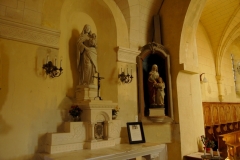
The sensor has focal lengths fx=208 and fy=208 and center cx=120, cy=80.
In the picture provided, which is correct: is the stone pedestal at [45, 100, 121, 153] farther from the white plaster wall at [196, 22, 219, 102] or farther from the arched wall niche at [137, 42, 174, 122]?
the white plaster wall at [196, 22, 219, 102]

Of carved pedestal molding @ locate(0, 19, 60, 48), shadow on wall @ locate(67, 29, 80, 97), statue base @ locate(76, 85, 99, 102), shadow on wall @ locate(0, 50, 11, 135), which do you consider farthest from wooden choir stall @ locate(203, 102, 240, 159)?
shadow on wall @ locate(0, 50, 11, 135)

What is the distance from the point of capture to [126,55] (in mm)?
4633

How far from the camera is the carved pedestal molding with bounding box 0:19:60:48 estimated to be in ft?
10.2

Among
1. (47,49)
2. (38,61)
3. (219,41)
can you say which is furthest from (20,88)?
(219,41)

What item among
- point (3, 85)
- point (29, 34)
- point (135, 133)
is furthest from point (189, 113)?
point (3, 85)

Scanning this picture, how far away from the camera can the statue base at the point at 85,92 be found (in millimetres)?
3906

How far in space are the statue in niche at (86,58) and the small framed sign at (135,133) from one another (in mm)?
1160

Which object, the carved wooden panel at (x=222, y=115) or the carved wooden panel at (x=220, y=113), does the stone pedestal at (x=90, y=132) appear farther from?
the carved wooden panel at (x=222, y=115)

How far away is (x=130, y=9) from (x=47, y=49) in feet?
7.36

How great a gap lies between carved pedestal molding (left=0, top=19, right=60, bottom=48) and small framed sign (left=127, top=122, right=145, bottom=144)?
2037 millimetres

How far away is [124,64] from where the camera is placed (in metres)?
4.62

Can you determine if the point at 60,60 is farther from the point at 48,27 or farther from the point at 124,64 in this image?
the point at 124,64

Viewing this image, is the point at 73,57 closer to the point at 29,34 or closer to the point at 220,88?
the point at 29,34

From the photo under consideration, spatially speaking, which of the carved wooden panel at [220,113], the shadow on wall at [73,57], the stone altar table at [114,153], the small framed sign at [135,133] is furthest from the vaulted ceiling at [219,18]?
the stone altar table at [114,153]
